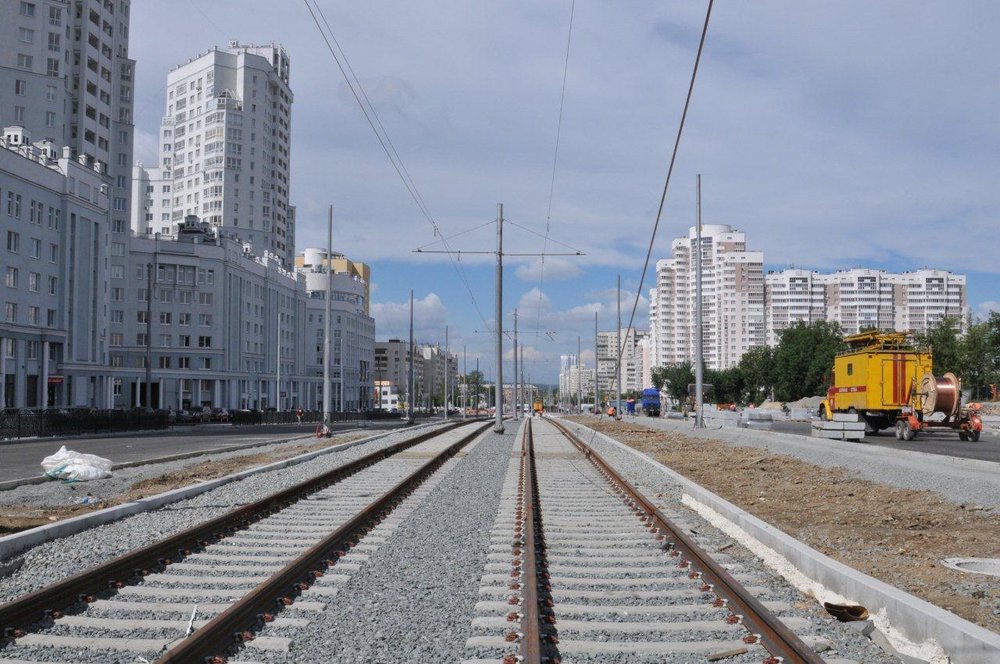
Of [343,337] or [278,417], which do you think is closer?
[278,417]

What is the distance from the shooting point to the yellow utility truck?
31.2 meters

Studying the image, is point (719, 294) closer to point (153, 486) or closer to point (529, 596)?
point (153, 486)

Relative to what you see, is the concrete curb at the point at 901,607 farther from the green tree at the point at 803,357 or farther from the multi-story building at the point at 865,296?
the multi-story building at the point at 865,296

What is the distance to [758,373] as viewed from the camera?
4380 inches

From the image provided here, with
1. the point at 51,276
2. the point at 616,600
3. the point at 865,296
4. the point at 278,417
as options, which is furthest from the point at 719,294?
the point at 616,600

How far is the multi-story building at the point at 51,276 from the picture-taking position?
180ft

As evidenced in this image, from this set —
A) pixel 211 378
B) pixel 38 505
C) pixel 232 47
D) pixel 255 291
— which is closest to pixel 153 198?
pixel 232 47

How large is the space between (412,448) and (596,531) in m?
17.4

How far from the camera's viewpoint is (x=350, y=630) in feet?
19.0

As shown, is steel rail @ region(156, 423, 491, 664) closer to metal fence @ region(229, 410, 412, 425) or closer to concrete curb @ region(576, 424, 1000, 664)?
concrete curb @ region(576, 424, 1000, 664)

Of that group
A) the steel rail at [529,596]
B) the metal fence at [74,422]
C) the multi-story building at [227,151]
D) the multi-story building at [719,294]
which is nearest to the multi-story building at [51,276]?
the metal fence at [74,422]

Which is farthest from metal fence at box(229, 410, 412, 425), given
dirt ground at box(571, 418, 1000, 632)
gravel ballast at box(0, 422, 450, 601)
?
gravel ballast at box(0, 422, 450, 601)

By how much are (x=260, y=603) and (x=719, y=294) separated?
183m

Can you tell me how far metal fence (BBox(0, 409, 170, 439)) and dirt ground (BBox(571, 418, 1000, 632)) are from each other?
92.7 ft
